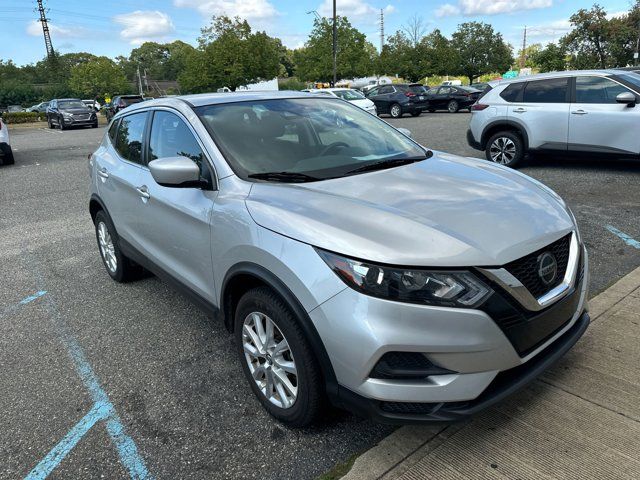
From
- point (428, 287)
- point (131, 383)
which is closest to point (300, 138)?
point (428, 287)

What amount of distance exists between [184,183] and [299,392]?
4.41 ft

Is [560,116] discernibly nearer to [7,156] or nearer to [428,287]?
[428,287]

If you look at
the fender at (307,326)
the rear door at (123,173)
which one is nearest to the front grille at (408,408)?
the fender at (307,326)

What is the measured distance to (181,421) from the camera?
2.77 m

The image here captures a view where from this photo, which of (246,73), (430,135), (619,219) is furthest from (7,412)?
(246,73)

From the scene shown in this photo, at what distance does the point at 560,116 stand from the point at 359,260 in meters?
7.43

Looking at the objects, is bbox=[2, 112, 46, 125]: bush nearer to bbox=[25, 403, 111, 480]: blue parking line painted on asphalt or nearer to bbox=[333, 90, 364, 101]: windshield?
bbox=[333, 90, 364, 101]: windshield

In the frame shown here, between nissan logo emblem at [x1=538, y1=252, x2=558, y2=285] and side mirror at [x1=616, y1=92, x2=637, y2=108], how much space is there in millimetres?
6399

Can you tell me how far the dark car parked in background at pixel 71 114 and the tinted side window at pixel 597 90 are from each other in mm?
26164

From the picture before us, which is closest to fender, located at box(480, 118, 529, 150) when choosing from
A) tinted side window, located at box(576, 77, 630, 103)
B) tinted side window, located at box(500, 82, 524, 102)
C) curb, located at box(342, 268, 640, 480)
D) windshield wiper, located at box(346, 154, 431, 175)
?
tinted side window, located at box(500, 82, 524, 102)

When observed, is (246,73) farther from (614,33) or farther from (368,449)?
(368,449)

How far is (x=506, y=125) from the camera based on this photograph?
8.89 metres

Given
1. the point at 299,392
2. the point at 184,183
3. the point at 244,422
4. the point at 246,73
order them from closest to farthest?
the point at 299,392, the point at 244,422, the point at 184,183, the point at 246,73

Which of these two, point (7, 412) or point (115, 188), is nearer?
point (7, 412)
